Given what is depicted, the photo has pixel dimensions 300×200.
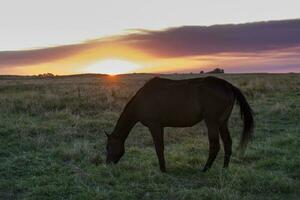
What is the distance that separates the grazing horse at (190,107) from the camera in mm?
8711

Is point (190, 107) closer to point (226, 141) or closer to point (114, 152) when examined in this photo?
point (226, 141)

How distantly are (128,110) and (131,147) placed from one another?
200cm

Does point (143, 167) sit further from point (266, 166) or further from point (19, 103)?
point (19, 103)

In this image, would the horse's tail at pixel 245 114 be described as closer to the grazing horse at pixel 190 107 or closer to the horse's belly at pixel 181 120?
the grazing horse at pixel 190 107

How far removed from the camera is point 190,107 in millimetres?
8812

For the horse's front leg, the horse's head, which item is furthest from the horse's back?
the horse's head

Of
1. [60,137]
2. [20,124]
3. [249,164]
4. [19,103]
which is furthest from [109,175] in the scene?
[19,103]

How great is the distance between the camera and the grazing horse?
871 cm

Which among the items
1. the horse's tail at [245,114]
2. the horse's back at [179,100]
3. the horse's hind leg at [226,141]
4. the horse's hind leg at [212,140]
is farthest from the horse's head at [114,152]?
the horse's tail at [245,114]

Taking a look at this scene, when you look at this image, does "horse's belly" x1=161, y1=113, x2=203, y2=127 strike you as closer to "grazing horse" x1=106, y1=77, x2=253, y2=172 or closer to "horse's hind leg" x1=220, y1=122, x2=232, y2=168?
"grazing horse" x1=106, y1=77, x2=253, y2=172

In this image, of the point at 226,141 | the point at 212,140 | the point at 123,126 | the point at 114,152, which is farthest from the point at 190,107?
the point at 114,152

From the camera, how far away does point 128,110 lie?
9461 mm

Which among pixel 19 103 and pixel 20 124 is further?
pixel 19 103

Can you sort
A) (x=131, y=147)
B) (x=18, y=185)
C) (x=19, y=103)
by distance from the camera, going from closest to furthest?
1. (x=18, y=185)
2. (x=131, y=147)
3. (x=19, y=103)
